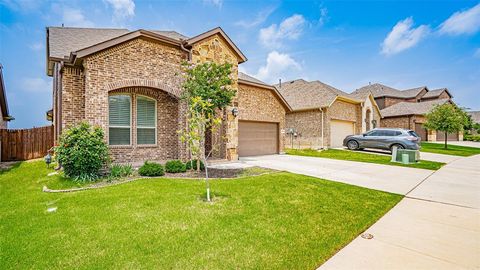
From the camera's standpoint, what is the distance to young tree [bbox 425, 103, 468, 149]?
19995mm

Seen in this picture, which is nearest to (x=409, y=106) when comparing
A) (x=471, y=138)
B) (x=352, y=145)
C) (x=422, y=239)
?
(x=471, y=138)

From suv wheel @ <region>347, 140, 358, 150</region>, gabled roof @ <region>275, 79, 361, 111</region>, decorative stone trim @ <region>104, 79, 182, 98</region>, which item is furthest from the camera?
gabled roof @ <region>275, 79, 361, 111</region>

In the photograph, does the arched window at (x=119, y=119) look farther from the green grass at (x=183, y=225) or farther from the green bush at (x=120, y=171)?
the green grass at (x=183, y=225)

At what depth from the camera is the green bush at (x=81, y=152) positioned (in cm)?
686

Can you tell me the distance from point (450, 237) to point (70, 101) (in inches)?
442

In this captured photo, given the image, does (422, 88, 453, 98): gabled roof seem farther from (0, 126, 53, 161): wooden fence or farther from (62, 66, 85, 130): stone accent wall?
(0, 126, 53, 161): wooden fence

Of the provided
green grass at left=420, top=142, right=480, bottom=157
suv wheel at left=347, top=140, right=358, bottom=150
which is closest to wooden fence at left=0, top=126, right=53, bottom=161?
suv wheel at left=347, top=140, right=358, bottom=150

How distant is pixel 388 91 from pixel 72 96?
44.0 m

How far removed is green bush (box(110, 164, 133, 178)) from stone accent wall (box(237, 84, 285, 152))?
22.5 ft

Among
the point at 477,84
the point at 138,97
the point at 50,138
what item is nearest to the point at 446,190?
the point at 138,97

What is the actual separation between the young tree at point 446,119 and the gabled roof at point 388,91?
16350 millimetres

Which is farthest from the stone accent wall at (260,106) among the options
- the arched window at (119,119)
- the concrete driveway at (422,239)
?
the concrete driveway at (422,239)

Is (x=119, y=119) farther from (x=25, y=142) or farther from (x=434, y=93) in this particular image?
(x=434, y=93)

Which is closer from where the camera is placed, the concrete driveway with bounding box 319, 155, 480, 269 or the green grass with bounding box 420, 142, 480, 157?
the concrete driveway with bounding box 319, 155, 480, 269
